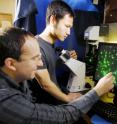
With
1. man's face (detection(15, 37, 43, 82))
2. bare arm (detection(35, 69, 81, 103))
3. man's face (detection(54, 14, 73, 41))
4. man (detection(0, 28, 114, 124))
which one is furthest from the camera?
man's face (detection(54, 14, 73, 41))

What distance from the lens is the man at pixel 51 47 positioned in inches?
68.5

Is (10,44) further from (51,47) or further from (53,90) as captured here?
(51,47)

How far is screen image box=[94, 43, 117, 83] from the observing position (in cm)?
179

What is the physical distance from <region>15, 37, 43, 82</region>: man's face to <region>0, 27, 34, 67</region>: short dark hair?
2 centimetres

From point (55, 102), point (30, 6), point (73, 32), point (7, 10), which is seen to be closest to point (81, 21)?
point (73, 32)

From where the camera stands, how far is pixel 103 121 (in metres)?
1.56

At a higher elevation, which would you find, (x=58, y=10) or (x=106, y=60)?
(x=58, y=10)

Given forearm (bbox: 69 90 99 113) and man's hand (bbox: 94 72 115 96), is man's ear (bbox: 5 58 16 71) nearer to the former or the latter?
forearm (bbox: 69 90 99 113)

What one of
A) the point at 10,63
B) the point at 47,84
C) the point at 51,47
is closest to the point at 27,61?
the point at 10,63

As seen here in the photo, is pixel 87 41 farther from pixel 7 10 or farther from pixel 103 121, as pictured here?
pixel 7 10

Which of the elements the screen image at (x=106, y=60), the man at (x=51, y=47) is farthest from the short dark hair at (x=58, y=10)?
the screen image at (x=106, y=60)

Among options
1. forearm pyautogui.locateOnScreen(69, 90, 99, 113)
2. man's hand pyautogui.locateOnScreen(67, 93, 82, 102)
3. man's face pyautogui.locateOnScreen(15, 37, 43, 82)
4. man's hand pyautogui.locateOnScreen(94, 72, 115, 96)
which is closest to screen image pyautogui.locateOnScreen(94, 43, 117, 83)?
man's hand pyautogui.locateOnScreen(67, 93, 82, 102)

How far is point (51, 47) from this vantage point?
1.89 m

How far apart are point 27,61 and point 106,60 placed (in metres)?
0.92
